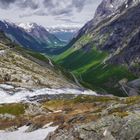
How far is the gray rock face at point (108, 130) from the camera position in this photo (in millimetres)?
49688

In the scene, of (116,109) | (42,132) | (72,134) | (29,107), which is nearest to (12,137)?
(42,132)

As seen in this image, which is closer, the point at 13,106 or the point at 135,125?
the point at 135,125

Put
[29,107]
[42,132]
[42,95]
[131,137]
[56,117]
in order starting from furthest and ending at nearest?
[42,95], [29,107], [56,117], [42,132], [131,137]

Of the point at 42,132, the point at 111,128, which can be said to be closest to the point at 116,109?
the point at 42,132

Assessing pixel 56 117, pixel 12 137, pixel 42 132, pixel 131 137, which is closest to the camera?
pixel 131 137

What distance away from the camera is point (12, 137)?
80688 millimetres

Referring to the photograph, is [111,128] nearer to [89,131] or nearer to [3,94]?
[89,131]

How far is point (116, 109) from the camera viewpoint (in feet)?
260

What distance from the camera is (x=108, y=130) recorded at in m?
52.0

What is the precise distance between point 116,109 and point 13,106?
63802 millimetres

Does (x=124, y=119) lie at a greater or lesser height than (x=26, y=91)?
lesser

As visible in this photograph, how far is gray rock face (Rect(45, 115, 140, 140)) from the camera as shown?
163 feet

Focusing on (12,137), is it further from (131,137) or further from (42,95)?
(42,95)

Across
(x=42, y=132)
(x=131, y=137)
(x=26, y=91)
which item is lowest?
(x=131, y=137)
